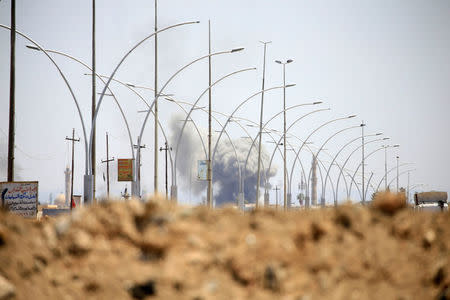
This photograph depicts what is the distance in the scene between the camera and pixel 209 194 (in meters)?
38.1

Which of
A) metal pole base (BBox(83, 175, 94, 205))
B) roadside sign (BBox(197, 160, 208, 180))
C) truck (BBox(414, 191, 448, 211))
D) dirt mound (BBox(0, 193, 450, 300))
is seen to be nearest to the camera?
dirt mound (BBox(0, 193, 450, 300))

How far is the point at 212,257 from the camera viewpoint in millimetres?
6379

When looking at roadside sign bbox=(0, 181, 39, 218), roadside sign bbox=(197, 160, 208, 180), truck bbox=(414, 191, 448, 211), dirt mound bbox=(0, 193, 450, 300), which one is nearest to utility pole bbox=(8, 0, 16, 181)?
roadside sign bbox=(0, 181, 39, 218)

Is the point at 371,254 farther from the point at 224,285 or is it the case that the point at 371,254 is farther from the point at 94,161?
the point at 94,161

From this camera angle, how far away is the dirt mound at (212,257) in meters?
6.15

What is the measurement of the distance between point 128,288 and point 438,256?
399 cm

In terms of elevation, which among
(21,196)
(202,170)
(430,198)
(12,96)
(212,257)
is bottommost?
(430,198)

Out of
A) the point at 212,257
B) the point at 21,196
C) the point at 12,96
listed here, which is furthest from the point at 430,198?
the point at 212,257

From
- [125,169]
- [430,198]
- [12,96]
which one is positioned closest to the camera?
[12,96]

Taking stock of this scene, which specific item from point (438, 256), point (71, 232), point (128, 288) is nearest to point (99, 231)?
point (71, 232)

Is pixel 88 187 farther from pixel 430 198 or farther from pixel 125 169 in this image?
pixel 430 198

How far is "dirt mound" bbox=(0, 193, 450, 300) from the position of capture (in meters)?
6.15

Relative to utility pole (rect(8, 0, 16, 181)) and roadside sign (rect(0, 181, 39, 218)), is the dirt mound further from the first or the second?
utility pole (rect(8, 0, 16, 181))

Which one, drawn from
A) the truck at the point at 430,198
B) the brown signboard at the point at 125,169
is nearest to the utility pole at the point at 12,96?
the brown signboard at the point at 125,169
